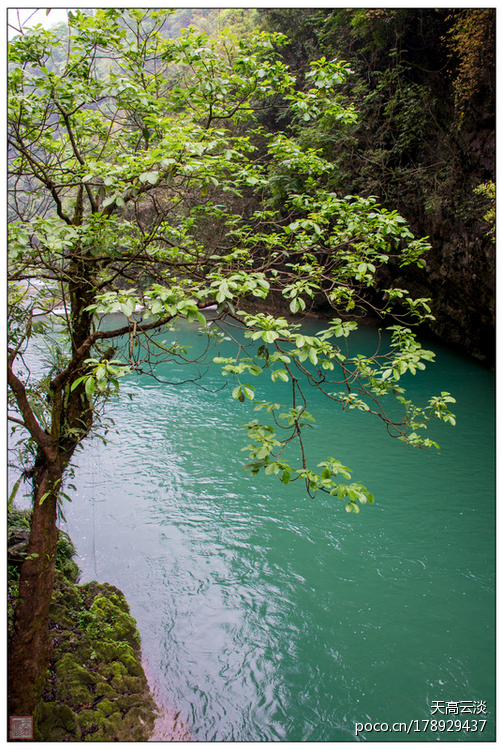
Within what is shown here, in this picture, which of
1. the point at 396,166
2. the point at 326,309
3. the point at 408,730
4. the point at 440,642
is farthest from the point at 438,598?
the point at 326,309

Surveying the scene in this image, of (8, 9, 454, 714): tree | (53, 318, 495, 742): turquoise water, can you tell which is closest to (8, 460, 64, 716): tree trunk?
(8, 9, 454, 714): tree

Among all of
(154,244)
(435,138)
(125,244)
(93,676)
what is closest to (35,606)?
(93,676)

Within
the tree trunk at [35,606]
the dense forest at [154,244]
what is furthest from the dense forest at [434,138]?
the tree trunk at [35,606]

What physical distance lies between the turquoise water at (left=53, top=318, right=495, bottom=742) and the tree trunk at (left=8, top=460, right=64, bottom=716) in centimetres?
115

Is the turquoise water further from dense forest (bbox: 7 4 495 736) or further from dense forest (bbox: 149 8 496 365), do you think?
dense forest (bbox: 149 8 496 365)

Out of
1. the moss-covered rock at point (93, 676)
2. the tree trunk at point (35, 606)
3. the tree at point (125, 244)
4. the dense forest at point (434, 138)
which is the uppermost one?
the dense forest at point (434, 138)

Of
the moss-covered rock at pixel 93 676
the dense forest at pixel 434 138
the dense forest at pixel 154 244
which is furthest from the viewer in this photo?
the dense forest at pixel 434 138

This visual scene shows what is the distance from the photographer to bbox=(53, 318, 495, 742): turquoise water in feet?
10.6

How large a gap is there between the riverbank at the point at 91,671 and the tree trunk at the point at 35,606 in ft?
0.55

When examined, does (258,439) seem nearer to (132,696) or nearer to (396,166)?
(132,696)

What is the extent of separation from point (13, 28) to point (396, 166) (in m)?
10.9

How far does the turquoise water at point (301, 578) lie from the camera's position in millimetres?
3219

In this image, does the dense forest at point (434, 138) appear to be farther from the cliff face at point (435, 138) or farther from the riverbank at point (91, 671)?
the riverbank at point (91, 671)

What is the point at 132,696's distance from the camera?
3.02 meters
